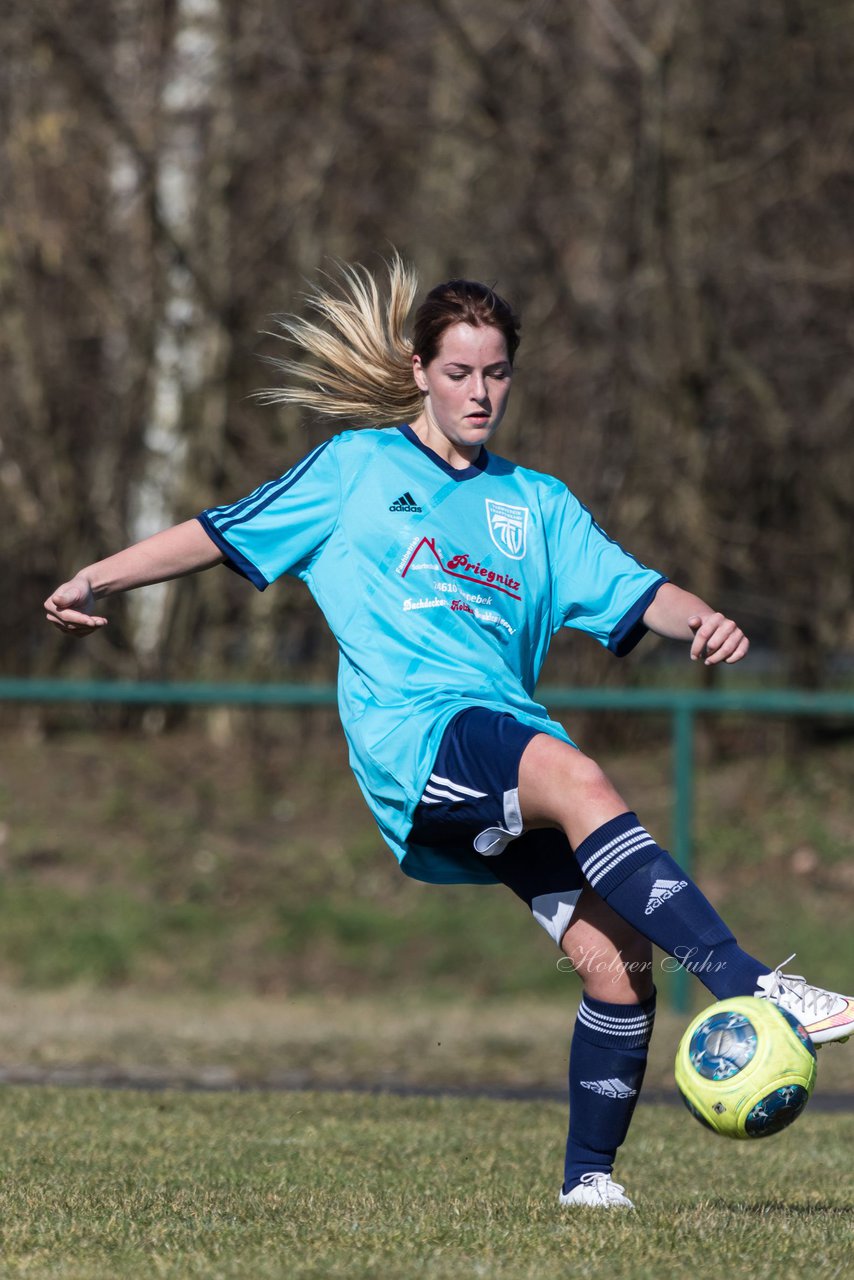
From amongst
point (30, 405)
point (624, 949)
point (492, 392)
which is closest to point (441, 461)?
point (492, 392)

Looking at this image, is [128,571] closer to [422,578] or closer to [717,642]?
[422,578]

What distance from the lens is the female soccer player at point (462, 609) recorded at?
171 inches

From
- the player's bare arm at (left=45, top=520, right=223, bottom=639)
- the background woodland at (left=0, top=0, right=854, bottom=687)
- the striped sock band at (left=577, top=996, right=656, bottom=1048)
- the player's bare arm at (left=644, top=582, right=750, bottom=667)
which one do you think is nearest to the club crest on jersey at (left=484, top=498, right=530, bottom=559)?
the player's bare arm at (left=644, top=582, right=750, bottom=667)

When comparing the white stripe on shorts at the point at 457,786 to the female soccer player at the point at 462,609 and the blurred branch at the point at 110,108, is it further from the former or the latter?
the blurred branch at the point at 110,108

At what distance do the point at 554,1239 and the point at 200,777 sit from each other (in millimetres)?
9015

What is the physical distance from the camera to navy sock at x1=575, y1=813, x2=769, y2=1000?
3.96 metres

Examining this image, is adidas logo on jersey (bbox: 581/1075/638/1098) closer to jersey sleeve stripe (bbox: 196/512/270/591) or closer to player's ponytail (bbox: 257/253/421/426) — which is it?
jersey sleeve stripe (bbox: 196/512/270/591)

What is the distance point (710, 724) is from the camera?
500 inches

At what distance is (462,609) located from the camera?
14.6 feet

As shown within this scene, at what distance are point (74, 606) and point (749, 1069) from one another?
1.89m

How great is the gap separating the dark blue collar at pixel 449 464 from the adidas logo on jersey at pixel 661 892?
120 centimetres

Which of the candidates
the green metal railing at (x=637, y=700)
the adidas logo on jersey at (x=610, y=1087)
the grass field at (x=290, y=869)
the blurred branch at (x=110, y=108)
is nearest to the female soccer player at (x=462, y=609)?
the adidas logo on jersey at (x=610, y=1087)

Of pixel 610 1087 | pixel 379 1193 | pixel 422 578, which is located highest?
pixel 422 578

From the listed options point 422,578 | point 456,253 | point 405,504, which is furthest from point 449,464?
point 456,253
